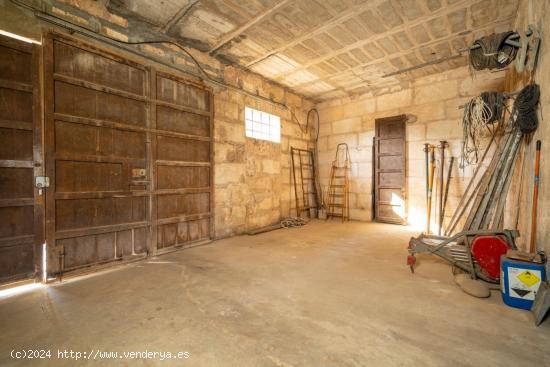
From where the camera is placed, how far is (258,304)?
205cm

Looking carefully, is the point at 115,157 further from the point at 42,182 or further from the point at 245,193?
the point at 245,193

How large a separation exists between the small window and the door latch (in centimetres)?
324

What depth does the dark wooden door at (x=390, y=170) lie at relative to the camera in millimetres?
5477

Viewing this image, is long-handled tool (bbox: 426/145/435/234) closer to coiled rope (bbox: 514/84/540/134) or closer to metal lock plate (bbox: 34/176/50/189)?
coiled rope (bbox: 514/84/540/134)

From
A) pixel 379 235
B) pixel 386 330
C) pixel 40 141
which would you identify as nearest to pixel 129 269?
pixel 40 141

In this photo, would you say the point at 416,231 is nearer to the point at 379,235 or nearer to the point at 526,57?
the point at 379,235

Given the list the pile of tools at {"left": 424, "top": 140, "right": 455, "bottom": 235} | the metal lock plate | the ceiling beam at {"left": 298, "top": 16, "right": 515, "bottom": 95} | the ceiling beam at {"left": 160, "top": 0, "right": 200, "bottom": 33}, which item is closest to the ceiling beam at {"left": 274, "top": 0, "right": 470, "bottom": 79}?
the ceiling beam at {"left": 298, "top": 16, "right": 515, "bottom": 95}

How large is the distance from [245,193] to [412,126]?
159 inches

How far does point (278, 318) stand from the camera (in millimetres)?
1843

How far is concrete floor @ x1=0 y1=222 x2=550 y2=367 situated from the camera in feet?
4.80

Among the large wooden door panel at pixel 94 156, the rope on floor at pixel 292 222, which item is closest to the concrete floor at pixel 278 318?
the large wooden door panel at pixel 94 156

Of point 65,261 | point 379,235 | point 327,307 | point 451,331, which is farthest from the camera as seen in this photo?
point 379,235

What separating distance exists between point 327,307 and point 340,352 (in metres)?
0.53

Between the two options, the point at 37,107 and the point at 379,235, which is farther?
the point at 379,235
